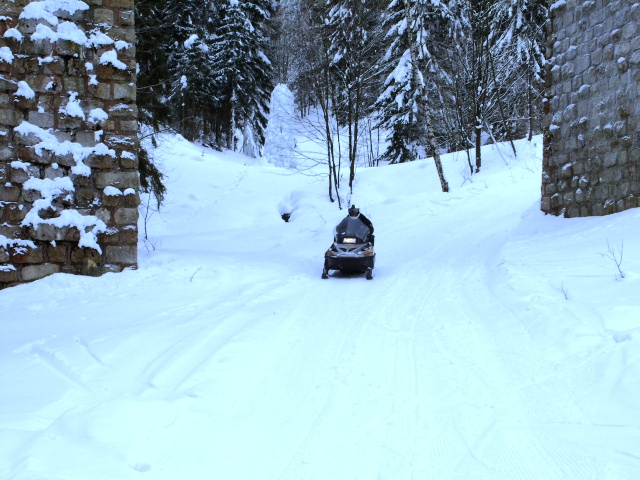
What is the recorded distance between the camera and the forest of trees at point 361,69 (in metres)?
17.3

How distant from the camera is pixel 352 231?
988 cm

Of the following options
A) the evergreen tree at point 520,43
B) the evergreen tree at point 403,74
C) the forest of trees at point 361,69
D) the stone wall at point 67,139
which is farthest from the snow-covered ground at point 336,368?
the evergreen tree at point 520,43

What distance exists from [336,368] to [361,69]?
15.3 m

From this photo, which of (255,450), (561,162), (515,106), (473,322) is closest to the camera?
(255,450)

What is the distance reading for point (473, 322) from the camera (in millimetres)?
5625

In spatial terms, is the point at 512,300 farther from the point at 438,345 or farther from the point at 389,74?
the point at 389,74

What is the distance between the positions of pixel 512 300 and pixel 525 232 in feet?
14.3

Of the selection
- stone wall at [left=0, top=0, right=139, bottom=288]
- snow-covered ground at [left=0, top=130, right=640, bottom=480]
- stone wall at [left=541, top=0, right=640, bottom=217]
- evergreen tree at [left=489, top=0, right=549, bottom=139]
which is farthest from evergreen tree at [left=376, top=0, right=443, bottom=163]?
stone wall at [left=0, top=0, right=139, bottom=288]

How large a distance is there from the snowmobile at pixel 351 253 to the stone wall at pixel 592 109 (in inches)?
145

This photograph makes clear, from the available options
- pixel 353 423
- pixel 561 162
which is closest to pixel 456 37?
pixel 561 162

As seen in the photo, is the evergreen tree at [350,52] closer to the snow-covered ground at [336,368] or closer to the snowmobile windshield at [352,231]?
the snowmobile windshield at [352,231]

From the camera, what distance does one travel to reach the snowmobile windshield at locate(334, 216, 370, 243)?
973cm

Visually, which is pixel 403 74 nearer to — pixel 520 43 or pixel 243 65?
pixel 520 43

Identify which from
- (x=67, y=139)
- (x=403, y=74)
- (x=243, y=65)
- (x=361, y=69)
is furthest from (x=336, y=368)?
(x=243, y=65)
